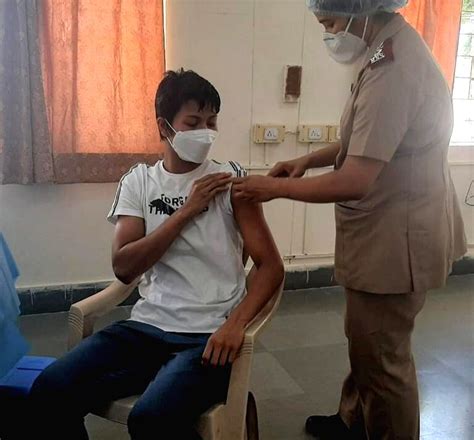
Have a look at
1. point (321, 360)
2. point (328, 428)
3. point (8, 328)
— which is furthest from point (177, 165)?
point (321, 360)

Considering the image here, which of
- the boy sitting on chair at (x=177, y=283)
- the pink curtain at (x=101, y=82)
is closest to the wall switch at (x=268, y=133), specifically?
the pink curtain at (x=101, y=82)

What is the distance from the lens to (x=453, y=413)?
2.04 metres

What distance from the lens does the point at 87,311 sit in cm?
149

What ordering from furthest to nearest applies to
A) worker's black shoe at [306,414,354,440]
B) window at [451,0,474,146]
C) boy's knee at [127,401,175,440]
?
window at [451,0,474,146] < worker's black shoe at [306,414,354,440] < boy's knee at [127,401,175,440]

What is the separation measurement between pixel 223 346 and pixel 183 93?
2.29ft

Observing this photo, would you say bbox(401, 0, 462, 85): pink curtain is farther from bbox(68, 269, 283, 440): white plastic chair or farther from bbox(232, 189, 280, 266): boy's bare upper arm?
bbox(68, 269, 283, 440): white plastic chair

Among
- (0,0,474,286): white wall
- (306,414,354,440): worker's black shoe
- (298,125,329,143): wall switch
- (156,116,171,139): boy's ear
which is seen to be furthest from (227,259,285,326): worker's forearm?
(298,125,329,143): wall switch

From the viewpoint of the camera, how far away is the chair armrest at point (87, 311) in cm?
149

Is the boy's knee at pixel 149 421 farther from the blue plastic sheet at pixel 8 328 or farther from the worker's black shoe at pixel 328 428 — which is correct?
the worker's black shoe at pixel 328 428

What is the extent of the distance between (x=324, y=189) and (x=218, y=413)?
0.59m

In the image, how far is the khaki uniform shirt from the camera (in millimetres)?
1291

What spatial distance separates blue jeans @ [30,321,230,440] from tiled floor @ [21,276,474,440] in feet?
1.97

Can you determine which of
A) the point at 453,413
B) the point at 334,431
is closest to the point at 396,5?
the point at 334,431

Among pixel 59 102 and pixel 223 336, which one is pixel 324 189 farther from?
pixel 59 102
